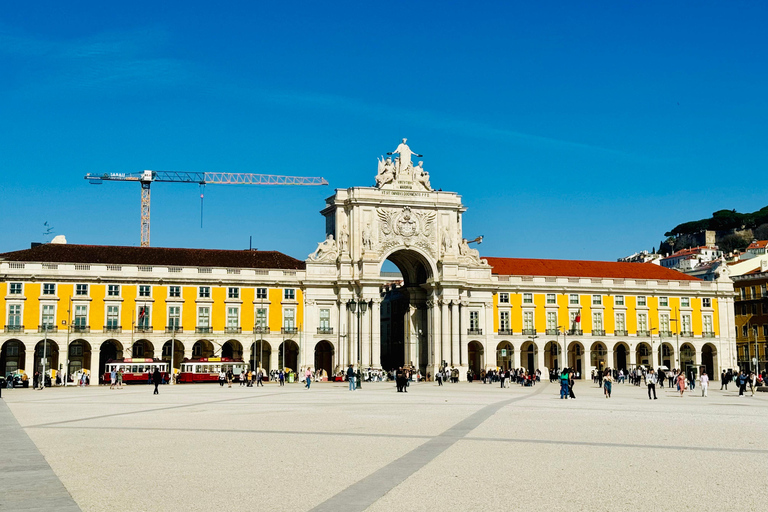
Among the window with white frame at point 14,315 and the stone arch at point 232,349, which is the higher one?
the window with white frame at point 14,315

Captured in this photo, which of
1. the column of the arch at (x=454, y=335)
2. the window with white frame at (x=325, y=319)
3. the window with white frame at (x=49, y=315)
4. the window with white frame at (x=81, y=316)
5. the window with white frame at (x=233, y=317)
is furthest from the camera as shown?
the column of the arch at (x=454, y=335)

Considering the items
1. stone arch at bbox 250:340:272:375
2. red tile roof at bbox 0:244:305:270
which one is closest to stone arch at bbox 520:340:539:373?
red tile roof at bbox 0:244:305:270

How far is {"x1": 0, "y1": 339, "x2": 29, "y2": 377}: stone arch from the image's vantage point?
77.6m

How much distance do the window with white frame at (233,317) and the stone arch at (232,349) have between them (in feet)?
5.00

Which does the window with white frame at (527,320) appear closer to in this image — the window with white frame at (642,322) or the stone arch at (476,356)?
the stone arch at (476,356)

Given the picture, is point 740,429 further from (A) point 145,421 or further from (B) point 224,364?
(B) point 224,364

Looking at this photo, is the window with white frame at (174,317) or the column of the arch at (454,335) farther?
the column of the arch at (454,335)

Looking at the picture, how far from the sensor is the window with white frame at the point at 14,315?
76938mm

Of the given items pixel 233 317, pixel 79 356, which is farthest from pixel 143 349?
pixel 233 317

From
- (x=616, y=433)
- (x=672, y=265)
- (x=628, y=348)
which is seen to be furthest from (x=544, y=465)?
(x=672, y=265)

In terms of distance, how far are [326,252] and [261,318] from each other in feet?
29.1

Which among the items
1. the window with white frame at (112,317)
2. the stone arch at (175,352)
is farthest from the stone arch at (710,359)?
the window with white frame at (112,317)

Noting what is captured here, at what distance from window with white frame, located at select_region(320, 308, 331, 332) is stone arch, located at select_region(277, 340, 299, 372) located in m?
3.17

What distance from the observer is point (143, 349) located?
269ft
